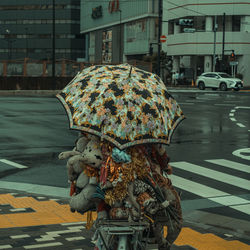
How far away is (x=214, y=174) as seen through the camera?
9.63m

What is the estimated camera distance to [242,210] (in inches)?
286

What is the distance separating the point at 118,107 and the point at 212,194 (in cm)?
455

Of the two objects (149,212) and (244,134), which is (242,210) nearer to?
(149,212)

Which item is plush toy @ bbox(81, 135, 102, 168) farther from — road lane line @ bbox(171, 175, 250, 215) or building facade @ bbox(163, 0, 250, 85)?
building facade @ bbox(163, 0, 250, 85)

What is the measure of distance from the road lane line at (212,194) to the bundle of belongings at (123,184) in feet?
11.1

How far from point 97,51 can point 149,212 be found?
4165 inches

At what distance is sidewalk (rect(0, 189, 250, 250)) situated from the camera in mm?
5555

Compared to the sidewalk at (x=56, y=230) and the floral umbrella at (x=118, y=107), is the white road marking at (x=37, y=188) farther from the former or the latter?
the floral umbrella at (x=118, y=107)

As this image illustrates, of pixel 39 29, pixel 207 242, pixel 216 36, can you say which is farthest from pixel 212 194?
pixel 39 29

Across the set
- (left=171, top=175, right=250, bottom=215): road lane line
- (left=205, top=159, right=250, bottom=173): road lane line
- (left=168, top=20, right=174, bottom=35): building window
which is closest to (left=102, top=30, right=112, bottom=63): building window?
(left=168, top=20, right=174, bottom=35): building window

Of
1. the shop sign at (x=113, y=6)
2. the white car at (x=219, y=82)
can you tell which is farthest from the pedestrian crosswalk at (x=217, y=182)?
the shop sign at (x=113, y=6)

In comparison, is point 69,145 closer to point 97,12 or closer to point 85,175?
point 85,175

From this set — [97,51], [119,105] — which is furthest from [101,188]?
[97,51]

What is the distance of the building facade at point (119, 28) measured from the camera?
81.8 metres
